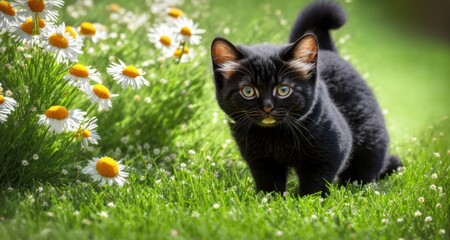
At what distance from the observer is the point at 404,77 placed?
7.87 meters

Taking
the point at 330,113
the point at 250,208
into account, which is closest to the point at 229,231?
the point at 250,208

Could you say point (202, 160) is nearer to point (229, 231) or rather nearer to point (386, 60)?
point (229, 231)

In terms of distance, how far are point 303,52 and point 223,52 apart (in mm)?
420

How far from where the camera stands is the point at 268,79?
10.5ft

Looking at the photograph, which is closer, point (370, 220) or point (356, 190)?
point (370, 220)

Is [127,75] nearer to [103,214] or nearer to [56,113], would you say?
[56,113]

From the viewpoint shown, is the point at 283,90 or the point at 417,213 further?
the point at 283,90

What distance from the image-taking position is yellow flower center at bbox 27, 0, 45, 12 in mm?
3166

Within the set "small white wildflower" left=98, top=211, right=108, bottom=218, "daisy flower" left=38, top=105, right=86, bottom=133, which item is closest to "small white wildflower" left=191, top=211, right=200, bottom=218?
"small white wildflower" left=98, top=211, right=108, bottom=218

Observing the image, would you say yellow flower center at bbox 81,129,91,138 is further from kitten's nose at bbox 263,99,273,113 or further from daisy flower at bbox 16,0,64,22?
kitten's nose at bbox 263,99,273,113

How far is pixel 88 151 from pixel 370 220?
1886mm

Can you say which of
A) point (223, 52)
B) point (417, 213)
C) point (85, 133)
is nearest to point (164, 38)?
point (223, 52)

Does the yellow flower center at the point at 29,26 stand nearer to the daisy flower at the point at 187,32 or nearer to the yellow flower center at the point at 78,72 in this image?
the yellow flower center at the point at 78,72

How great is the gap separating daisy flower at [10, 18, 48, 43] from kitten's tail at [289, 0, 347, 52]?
1.70 meters
